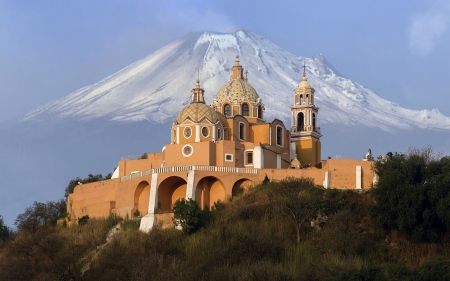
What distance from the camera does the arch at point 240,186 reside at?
2066 inches

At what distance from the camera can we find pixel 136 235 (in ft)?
164

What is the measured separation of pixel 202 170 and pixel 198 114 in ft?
11.6

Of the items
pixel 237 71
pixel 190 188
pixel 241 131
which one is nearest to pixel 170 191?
pixel 190 188

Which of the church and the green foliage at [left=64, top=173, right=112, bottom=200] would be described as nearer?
the church

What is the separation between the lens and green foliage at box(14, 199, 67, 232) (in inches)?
2314

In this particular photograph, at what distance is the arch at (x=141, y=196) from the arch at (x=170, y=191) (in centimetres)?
80

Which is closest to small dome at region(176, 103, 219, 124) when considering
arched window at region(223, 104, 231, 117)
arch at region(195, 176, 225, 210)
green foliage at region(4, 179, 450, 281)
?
arch at region(195, 176, 225, 210)

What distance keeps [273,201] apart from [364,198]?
421 centimetres

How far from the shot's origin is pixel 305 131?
202 feet

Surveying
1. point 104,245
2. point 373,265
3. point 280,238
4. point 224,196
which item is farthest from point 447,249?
point 104,245

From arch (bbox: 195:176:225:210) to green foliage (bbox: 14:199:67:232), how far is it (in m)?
9.50

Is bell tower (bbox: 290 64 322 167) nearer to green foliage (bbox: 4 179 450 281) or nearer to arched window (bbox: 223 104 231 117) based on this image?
arched window (bbox: 223 104 231 117)

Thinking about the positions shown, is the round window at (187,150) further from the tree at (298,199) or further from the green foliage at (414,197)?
the green foliage at (414,197)

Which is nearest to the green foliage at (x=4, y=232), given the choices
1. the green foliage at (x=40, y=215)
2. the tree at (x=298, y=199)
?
the green foliage at (x=40, y=215)
